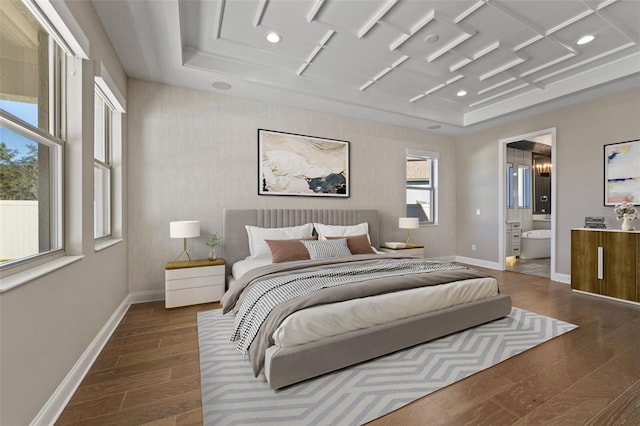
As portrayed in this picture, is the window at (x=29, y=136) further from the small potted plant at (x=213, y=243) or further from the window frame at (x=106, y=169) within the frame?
the small potted plant at (x=213, y=243)

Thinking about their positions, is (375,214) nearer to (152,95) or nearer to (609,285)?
(609,285)

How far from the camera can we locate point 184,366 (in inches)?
79.3

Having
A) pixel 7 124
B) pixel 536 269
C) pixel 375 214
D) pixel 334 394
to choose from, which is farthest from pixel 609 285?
pixel 7 124

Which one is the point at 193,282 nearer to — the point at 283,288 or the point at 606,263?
the point at 283,288

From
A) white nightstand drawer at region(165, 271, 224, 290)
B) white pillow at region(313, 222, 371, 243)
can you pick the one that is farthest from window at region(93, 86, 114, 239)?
white pillow at region(313, 222, 371, 243)

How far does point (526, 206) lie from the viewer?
23.7 feet

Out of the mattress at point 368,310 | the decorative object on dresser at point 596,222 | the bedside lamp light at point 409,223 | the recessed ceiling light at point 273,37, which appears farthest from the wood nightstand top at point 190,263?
the decorative object on dresser at point 596,222

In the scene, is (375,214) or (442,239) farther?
(442,239)

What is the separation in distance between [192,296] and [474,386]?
288 cm

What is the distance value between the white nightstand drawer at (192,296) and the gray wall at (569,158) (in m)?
5.04

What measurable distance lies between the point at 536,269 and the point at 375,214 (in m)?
3.36

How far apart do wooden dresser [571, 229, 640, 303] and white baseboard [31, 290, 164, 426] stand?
544cm

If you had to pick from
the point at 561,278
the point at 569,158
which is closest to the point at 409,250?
the point at 561,278

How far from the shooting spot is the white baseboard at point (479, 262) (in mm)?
5297
